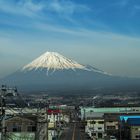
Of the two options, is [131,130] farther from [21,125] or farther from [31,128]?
[21,125]

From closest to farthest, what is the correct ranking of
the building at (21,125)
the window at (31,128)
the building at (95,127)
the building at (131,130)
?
the building at (21,125) → the window at (31,128) → the building at (131,130) → the building at (95,127)

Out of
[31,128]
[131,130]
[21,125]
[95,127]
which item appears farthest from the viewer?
[95,127]

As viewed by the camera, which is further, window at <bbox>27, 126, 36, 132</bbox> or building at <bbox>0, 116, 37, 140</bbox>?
window at <bbox>27, 126, 36, 132</bbox>

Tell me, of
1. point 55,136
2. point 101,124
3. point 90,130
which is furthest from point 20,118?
point 101,124

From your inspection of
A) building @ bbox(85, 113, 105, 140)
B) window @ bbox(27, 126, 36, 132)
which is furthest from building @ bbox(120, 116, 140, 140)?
window @ bbox(27, 126, 36, 132)

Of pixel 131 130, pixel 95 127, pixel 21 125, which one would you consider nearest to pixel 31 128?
pixel 21 125

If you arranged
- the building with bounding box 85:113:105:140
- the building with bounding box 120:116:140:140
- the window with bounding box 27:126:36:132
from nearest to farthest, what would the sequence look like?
1. the window with bounding box 27:126:36:132
2. the building with bounding box 120:116:140:140
3. the building with bounding box 85:113:105:140

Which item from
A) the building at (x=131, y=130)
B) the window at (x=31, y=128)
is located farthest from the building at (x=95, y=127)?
the window at (x=31, y=128)

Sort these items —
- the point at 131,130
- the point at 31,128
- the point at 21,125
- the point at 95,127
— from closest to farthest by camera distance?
the point at 31,128 → the point at 21,125 → the point at 131,130 → the point at 95,127

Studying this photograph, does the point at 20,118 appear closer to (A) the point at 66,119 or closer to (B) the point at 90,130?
(B) the point at 90,130

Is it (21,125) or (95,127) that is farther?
(95,127)

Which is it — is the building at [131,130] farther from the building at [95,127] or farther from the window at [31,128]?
the window at [31,128]

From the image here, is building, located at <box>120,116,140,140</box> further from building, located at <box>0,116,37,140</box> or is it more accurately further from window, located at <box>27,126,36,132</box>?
window, located at <box>27,126,36,132</box>
